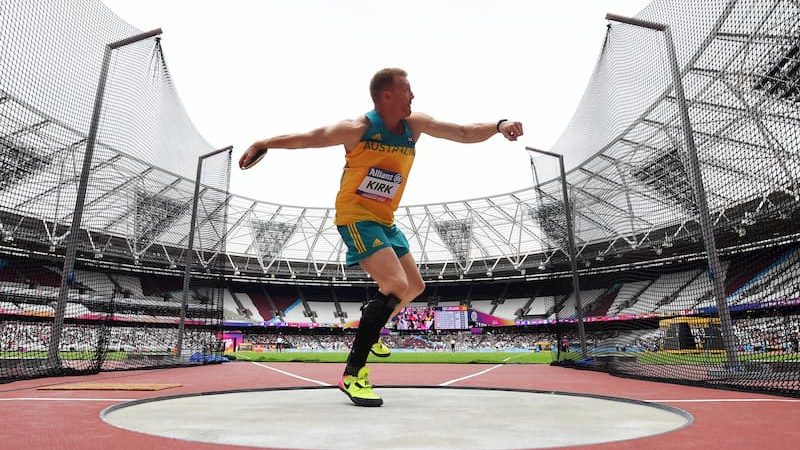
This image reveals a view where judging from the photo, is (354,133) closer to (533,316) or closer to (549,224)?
(549,224)

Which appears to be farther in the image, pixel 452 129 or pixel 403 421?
pixel 452 129

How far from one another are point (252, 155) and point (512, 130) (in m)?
2.02

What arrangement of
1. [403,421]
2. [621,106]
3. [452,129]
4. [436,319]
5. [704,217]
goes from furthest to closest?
[436,319] < [621,106] < [704,217] < [452,129] < [403,421]

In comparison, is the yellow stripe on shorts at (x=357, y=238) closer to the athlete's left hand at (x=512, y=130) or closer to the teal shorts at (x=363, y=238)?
the teal shorts at (x=363, y=238)

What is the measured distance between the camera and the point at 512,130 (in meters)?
3.85

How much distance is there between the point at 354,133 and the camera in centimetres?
381

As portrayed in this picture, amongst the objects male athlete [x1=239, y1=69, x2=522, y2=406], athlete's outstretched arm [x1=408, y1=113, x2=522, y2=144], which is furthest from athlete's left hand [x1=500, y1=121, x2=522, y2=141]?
athlete's outstretched arm [x1=408, y1=113, x2=522, y2=144]

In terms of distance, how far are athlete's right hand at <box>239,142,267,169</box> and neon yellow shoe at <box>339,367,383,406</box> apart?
1836mm

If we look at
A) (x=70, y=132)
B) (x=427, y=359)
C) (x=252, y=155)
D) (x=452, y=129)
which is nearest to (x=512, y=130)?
(x=452, y=129)

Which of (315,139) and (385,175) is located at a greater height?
(315,139)

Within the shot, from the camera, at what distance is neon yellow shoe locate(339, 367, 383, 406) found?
145 inches

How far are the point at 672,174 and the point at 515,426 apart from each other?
16.1 m

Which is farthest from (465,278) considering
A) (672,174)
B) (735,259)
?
(672,174)

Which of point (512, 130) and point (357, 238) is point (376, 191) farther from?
point (512, 130)
